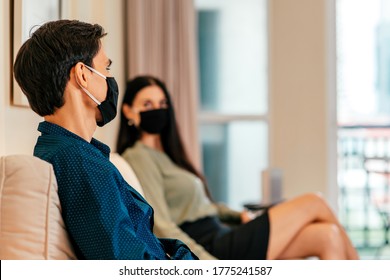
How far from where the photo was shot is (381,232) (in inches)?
139

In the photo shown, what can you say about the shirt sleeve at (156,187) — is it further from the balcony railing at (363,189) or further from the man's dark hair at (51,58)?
the balcony railing at (363,189)

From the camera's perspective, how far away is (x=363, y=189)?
3.69 metres

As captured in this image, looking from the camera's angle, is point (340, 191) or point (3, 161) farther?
point (340, 191)

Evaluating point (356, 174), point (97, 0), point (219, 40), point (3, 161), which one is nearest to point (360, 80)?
point (356, 174)

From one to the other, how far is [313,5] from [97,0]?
7.35 ft

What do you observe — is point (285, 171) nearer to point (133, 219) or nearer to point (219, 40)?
point (219, 40)

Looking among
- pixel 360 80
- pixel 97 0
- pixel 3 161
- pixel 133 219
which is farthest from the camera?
pixel 360 80

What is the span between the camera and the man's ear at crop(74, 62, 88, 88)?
1.07 m

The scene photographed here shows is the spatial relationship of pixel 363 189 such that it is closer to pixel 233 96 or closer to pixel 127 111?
pixel 233 96

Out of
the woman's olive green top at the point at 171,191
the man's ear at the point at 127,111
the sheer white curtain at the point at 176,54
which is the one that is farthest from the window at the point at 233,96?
the man's ear at the point at 127,111

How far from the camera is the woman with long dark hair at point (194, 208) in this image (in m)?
1.80

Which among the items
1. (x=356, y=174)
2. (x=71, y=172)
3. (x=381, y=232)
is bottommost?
(x=381, y=232)

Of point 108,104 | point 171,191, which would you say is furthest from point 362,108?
point 108,104
